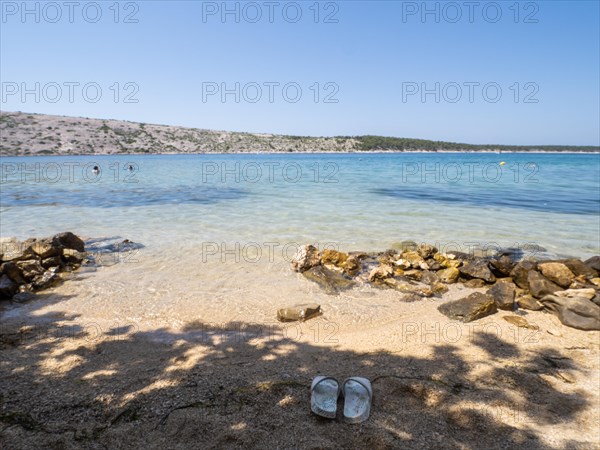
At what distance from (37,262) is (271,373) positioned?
5.76m

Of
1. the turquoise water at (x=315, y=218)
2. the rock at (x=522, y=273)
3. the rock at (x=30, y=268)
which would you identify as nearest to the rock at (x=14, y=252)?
the rock at (x=30, y=268)

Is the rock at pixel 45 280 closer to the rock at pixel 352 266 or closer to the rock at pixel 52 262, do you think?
the rock at pixel 52 262

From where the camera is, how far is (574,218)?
506 inches

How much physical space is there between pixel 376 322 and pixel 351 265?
2.19m

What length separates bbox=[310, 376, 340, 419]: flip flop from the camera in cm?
307

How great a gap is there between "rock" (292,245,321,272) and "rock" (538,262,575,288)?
4.25 meters

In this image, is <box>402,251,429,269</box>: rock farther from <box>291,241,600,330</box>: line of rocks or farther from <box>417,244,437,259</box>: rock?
<box>417,244,437,259</box>: rock

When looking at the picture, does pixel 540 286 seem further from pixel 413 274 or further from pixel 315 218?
pixel 315 218

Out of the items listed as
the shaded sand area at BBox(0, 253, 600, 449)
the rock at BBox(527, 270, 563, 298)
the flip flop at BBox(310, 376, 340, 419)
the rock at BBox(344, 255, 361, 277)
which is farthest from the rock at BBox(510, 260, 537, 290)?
the flip flop at BBox(310, 376, 340, 419)

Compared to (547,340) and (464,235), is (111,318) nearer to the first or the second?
(547,340)

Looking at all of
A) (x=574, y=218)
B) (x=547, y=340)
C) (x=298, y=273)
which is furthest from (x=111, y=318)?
(x=574, y=218)

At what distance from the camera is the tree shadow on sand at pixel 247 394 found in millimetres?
2837

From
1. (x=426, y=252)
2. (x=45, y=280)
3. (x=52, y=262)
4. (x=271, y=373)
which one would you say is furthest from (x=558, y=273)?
(x=52, y=262)

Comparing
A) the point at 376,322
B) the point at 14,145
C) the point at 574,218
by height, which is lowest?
the point at 376,322
